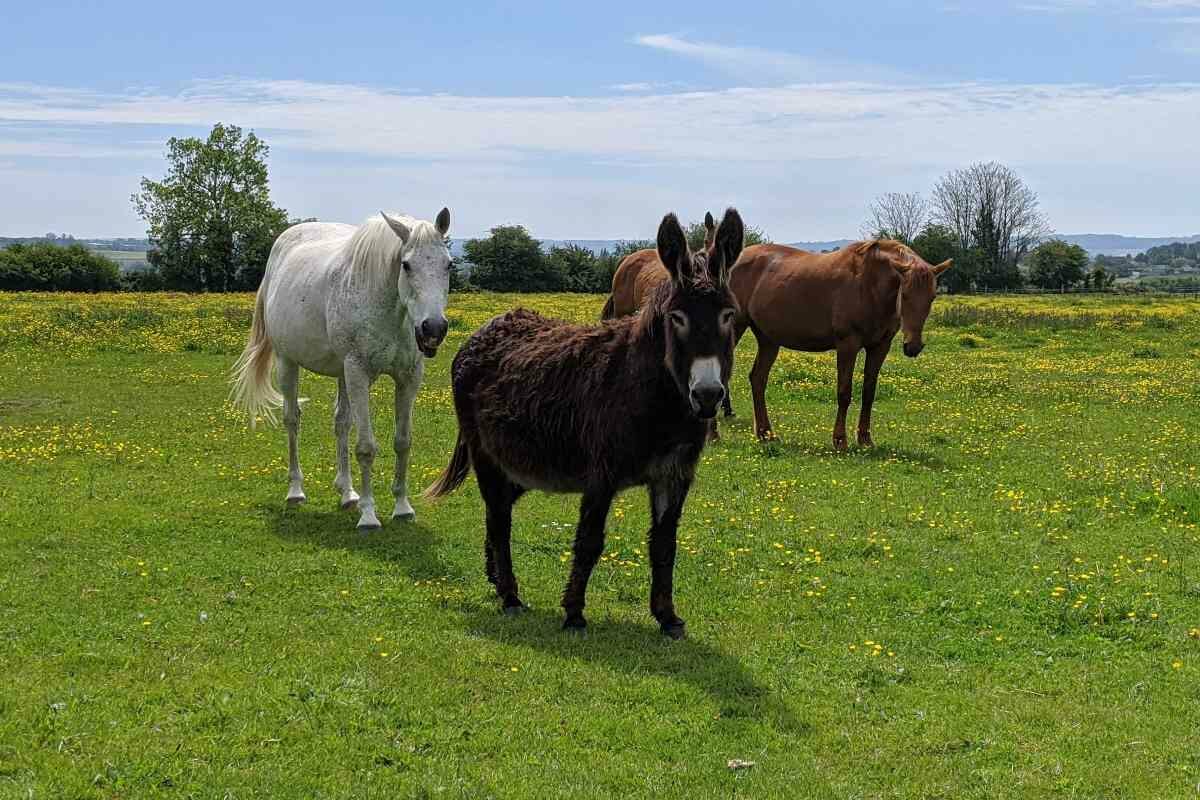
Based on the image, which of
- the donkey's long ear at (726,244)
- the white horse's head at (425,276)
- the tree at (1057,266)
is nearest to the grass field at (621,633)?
the white horse's head at (425,276)

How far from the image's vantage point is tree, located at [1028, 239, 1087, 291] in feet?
279

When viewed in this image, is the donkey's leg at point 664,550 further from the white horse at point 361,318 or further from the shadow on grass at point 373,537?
the white horse at point 361,318

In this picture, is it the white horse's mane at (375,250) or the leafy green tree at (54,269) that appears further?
the leafy green tree at (54,269)

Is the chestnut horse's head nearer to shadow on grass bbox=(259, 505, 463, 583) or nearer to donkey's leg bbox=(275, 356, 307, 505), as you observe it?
shadow on grass bbox=(259, 505, 463, 583)

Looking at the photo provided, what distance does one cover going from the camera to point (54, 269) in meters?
74.9

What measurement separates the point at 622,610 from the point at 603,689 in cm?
167

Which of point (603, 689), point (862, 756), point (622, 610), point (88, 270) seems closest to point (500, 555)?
point (622, 610)

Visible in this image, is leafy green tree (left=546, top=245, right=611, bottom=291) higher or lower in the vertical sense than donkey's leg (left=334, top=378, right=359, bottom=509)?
higher

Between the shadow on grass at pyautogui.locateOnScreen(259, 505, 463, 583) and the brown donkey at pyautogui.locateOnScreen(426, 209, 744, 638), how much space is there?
0.95 metres

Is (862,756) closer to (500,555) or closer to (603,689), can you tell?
(603,689)

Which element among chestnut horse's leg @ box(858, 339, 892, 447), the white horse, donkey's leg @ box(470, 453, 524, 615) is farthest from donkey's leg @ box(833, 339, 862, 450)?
donkey's leg @ box(470, 453, 524, 615)

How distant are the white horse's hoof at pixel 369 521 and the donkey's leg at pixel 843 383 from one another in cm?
695

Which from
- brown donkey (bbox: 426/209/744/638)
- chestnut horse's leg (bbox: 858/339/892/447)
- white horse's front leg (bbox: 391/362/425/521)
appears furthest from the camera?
chestnut horse's leg (bbox: 858/339/892/447)

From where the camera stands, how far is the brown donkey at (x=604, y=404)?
6512mm
